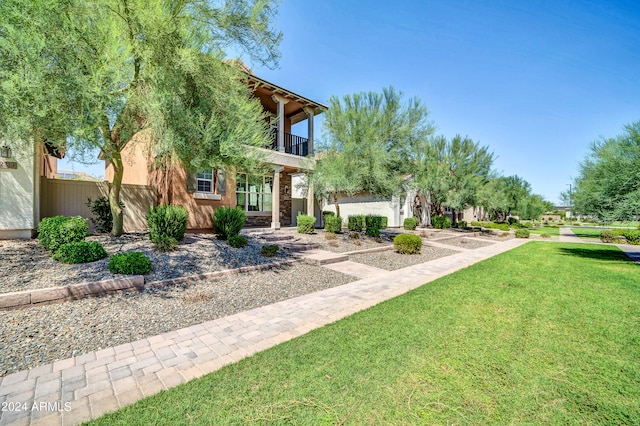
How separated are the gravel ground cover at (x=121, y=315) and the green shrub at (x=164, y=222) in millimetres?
2625

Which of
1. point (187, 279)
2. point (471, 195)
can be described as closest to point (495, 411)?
point (187, 279)

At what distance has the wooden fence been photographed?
9.06m

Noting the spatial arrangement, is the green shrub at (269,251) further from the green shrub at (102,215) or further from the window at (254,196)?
the window at (254,196)

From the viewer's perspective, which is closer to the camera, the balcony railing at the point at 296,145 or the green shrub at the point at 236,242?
the green shrub at the point at 236,242

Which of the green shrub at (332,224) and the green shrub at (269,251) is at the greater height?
the green shrub at (332,224)

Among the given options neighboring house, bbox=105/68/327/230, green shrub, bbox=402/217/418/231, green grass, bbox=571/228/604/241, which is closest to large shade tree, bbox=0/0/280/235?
neighboring house, bbox=105/68/327/230

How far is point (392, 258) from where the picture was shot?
10.3m

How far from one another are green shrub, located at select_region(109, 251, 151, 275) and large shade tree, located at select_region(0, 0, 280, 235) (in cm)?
241

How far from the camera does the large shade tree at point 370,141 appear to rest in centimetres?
1184

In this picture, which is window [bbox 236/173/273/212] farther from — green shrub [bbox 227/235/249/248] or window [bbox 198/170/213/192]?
green shrub [bbox 227/235/249/248]

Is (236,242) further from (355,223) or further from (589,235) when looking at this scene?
(589,235)

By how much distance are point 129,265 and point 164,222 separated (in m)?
2.42

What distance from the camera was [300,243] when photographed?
10.7 meters

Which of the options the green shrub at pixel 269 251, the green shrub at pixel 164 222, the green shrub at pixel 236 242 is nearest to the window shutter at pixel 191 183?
the green shrub at pixel 164 222
